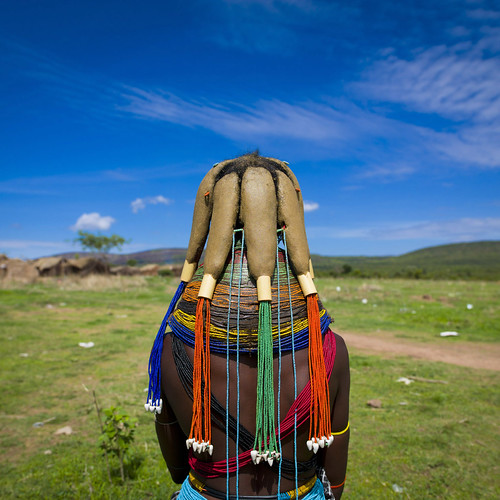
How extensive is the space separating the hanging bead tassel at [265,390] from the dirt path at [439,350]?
784cm

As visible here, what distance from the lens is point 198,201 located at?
1979 mm

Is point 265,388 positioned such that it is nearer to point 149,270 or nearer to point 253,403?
point 253,403

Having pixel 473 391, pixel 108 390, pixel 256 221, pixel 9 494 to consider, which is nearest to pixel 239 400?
pixel 256 221

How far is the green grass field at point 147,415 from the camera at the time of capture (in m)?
3.92

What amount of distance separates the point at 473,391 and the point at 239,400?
20.8ft

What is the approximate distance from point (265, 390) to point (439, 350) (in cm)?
894

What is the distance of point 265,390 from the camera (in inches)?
63.6

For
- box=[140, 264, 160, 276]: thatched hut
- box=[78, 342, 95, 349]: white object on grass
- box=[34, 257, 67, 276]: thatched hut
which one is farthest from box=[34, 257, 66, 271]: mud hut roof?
box=[78, 342, 95, 349]: white object on grass

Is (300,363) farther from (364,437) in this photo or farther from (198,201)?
(364,437)

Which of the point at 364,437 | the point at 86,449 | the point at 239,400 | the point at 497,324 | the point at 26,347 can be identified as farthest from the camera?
the point at 497,324

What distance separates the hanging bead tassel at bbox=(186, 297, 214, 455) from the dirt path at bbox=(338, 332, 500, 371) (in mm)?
7977

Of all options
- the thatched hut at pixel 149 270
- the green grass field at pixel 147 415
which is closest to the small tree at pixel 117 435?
the green grass field at pixel 147 415

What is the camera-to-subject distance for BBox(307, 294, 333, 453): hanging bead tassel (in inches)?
65.0

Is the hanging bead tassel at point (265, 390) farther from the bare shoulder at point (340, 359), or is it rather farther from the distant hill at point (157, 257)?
the distant hill at point (157, 257)
